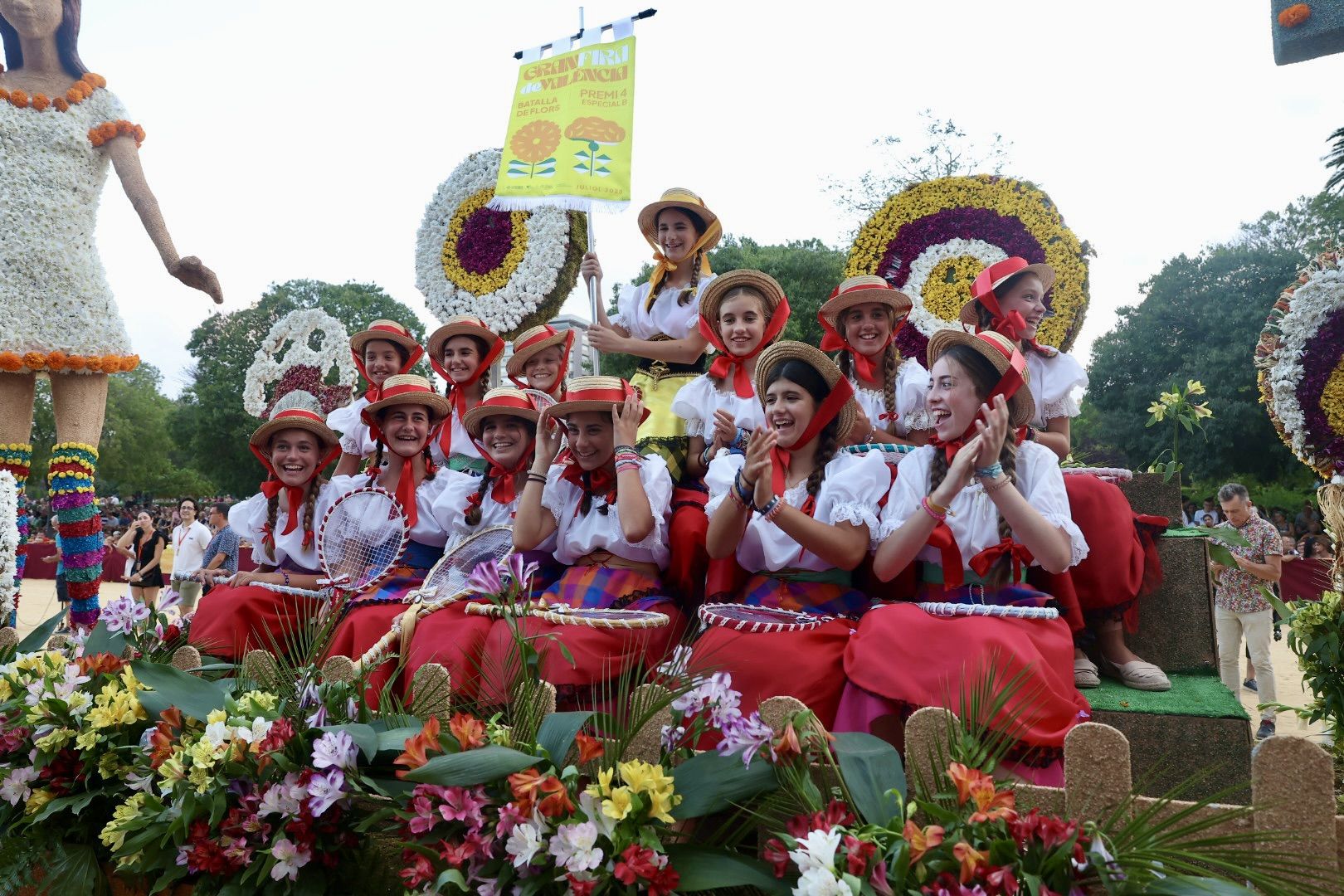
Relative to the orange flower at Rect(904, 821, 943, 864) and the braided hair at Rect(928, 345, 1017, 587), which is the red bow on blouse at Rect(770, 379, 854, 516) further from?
the orange flower at Rect(904, 821, 943, 864)

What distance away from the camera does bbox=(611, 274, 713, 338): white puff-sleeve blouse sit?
5.04 m

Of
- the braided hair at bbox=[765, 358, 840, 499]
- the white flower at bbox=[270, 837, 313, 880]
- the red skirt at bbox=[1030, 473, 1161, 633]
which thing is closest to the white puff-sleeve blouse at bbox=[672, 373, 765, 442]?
the braided hair at bbox=[765, 358, 840, 499]

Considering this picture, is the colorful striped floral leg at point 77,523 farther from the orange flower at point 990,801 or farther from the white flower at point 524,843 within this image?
the orange flower at point 990,801

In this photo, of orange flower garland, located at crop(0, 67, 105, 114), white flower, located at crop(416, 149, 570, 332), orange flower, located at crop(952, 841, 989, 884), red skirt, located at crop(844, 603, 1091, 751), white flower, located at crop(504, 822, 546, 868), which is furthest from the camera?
white flower, located at crop(416, 149, 570, 332)

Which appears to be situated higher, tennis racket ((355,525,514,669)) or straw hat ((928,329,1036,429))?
straw hat ((928,329,1036,429))

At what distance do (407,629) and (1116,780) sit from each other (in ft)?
7.68

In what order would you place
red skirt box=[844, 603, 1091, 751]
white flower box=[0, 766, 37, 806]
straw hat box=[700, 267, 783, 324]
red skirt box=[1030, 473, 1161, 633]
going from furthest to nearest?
straw hat box=[700, 267, 783, 324]
red skirt box=[1030, 473, 1161, 633]
white flower box=[0, 766, 37, 806]
red skirt box=[844, 603, 1091, 751]

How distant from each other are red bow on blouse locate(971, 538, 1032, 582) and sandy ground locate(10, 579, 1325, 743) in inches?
34.7

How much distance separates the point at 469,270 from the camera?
235 inches

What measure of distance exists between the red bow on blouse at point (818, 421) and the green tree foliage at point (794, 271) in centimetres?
1637

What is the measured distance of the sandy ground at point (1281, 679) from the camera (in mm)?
7078

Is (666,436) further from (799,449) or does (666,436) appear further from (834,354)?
(799,449)

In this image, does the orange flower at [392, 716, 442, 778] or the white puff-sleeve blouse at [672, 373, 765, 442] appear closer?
the orange flower at [392, 716, 442, 778]

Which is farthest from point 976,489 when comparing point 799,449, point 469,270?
point 469,270
